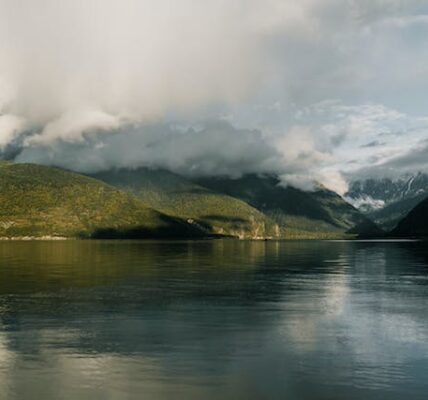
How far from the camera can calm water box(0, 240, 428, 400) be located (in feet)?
125

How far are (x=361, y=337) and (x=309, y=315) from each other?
12916 mm

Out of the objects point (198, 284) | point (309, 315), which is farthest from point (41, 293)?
point (309, 315)

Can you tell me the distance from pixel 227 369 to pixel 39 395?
1392cm

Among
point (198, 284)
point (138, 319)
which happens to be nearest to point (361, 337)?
point (138, 319)

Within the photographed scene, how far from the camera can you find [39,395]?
36.1 m

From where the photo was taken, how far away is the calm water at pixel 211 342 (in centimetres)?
3825

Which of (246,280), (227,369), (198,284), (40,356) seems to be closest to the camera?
(227,369)

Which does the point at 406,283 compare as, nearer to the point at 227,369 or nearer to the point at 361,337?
the point at 361,337

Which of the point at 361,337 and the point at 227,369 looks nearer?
the point at 227,369

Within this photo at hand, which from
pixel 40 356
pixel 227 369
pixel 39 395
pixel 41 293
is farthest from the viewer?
pixel 41 293

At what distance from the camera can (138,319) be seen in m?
63.4

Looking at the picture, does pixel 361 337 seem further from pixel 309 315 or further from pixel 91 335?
pixel 91 335

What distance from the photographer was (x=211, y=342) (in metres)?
51.8

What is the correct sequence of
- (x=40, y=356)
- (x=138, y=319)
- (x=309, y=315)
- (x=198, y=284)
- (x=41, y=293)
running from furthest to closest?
(x=198, y=284) → (x=41, y=293) → (x=309, y=315) → (x=138, y=319) → (x=40, y=356)
